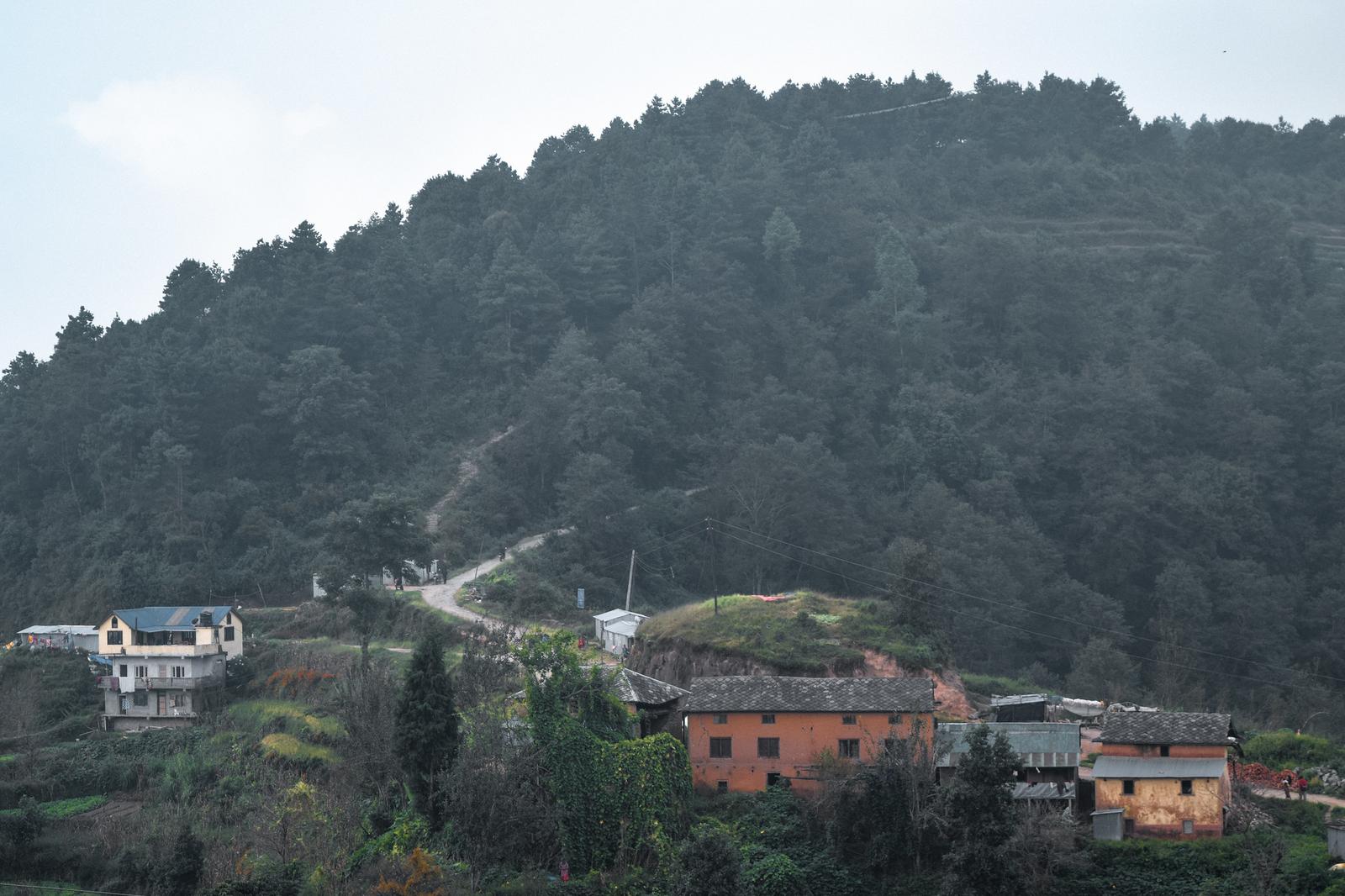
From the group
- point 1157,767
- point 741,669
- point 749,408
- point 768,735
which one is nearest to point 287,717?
point 741,669

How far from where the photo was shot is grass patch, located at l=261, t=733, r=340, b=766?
32000 mm

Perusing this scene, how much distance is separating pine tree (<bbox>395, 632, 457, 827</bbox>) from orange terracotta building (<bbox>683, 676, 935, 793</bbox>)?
4.66 m

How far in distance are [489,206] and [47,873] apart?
4204cm

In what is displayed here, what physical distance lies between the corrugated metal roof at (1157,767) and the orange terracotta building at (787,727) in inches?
142

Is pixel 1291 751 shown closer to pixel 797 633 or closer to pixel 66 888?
pixel 797 633

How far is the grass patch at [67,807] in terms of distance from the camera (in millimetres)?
32125

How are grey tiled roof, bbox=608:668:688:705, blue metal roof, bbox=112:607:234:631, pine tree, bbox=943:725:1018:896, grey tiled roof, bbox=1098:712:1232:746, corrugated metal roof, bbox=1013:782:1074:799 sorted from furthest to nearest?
blue metal roof, bbox=112:607:234:631 → grey tiled roof, bbox=608:668:688:705 → corrugated metal roof, bbox=1013:782:1074:799 → grey tiled roof, bbox=1098:712:1232:746 → pine tree, bbox=943:725:1018:896

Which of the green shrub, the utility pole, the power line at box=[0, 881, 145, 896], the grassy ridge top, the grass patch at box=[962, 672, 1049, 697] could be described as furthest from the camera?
the utility pole

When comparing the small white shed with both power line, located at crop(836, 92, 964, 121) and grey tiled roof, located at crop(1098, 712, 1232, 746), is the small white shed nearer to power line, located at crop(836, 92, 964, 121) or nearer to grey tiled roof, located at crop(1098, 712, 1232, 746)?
grey tiled roof, located at crop(1098, 712, 1232, 746)

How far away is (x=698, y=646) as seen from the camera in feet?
109

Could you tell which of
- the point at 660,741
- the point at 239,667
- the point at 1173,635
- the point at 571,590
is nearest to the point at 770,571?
the point at 571,590

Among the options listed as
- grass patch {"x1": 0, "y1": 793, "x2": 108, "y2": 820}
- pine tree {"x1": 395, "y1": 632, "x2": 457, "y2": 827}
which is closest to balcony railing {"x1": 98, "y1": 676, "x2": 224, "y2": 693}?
grass patch {"x1": 0, "y1": 793, "x2": 108, "y2": 820}

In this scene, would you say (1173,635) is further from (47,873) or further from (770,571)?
(47,873)

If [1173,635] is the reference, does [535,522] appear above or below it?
above
